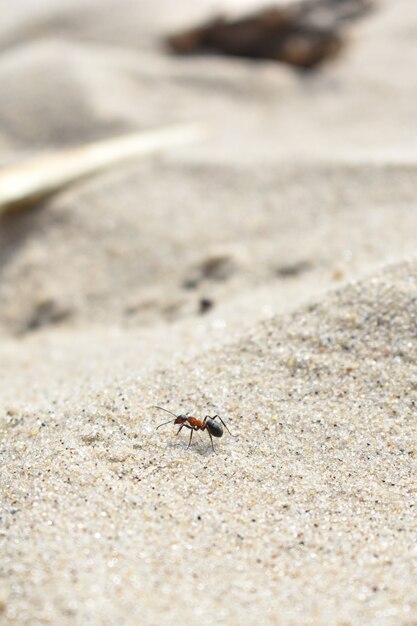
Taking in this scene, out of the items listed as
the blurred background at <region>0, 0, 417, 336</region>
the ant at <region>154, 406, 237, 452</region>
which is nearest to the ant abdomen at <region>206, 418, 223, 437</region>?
the ant at <region>154, 406, 237, 452</region>

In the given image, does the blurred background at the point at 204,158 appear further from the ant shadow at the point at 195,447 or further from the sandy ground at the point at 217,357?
the ant shadow at the point at 195,447

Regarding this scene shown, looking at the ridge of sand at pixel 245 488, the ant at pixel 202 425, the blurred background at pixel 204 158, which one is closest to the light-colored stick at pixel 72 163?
the blurred background at pixel 204 158

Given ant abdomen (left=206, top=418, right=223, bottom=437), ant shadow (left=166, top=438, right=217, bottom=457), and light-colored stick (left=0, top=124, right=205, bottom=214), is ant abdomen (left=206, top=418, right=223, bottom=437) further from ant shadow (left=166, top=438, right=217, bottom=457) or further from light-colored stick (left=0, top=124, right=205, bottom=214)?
light-colored stick (left=0, top=124, right=205, bottom=214)

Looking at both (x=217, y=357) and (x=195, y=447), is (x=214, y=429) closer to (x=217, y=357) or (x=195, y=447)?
(x=195, y=447)

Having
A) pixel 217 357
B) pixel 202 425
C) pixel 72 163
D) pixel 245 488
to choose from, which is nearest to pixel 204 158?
pixel 72 163

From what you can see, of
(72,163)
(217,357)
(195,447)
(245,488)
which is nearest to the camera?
(245,488)

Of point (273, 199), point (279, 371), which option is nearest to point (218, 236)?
point (273, 199)

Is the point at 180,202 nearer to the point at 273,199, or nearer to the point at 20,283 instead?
the point at 273,199
